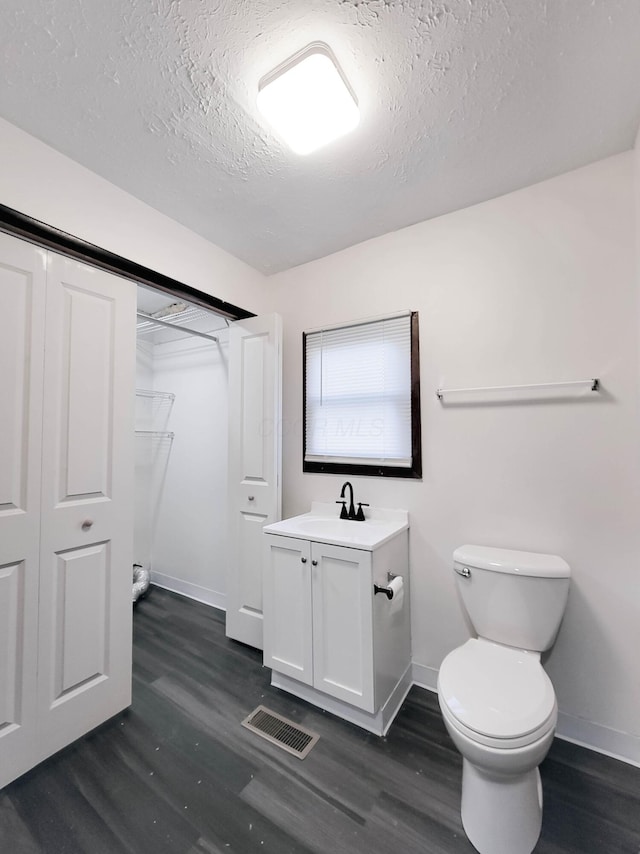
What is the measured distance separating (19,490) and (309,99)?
1.76m

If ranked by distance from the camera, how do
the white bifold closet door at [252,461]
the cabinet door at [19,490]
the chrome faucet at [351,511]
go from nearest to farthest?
the cabinet door at [19,490] → the chrome faucet at [351,511] → the white bifold closet door at [252,461]

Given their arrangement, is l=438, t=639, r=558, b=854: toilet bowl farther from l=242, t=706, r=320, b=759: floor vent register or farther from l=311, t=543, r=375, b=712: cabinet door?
l=242, t=706, r=320, b=759: floor vent register

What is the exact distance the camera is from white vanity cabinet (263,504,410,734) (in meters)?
1.54

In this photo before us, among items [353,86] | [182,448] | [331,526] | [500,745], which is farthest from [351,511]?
[353,86]

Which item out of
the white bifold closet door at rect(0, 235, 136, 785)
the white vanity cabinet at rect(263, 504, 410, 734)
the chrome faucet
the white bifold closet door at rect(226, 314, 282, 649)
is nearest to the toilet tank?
the white vanity cabinet at rect(263, 504, 410, 734)

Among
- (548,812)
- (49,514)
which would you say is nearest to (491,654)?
(548,812)

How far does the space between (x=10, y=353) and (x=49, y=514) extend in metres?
0.65

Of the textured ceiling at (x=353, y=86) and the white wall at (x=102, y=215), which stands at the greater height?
the textured ceiling at (x=353, y=86)

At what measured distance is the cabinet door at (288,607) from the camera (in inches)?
66.6

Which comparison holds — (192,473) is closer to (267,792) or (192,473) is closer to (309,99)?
(267,792)

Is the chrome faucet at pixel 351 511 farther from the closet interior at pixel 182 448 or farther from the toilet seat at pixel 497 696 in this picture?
the closet interior at pixel 182 448

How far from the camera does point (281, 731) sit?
1.55 metres

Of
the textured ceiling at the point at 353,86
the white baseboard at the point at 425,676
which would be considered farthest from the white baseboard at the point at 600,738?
the textured ceiling at the point at 353,86

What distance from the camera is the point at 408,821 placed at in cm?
119
